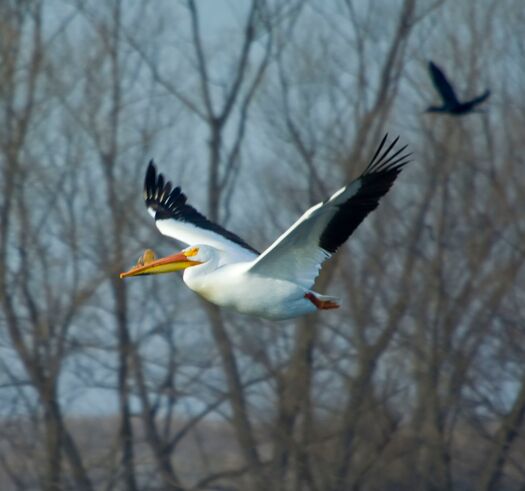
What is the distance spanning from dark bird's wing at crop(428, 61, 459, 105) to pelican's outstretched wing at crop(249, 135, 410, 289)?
202 inches

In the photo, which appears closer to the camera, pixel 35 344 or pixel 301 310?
pixel 301 310

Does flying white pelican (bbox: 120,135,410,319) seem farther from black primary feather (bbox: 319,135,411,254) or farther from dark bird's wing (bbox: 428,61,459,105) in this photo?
dark bird's wing (bbox: 428,61,459,105)

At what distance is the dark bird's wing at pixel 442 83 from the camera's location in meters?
13.6

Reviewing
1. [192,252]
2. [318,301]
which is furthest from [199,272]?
[318,301]

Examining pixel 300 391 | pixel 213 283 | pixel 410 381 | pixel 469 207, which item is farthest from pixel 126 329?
pixel 213 283

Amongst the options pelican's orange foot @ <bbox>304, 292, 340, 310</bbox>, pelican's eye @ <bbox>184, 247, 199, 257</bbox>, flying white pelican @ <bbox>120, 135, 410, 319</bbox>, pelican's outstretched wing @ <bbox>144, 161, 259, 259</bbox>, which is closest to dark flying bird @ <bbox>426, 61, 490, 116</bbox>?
pelican's outstretched wing @ <bbox>144, 161, 259, 259</bbox>

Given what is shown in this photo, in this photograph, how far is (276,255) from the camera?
8.68 metres

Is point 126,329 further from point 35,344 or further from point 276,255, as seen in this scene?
point 276,255

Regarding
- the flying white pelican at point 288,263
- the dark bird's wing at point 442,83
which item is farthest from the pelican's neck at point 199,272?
the dark bird's wing at point 442,83

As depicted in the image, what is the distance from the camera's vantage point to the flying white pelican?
8.35 meters

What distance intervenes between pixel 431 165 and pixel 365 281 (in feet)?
6.30

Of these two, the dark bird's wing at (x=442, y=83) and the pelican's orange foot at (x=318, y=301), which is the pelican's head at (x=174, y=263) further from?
the dark bird's wing at (x=442, y=83)

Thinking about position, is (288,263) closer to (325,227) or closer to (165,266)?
(325,227)

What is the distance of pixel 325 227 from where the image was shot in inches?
342
